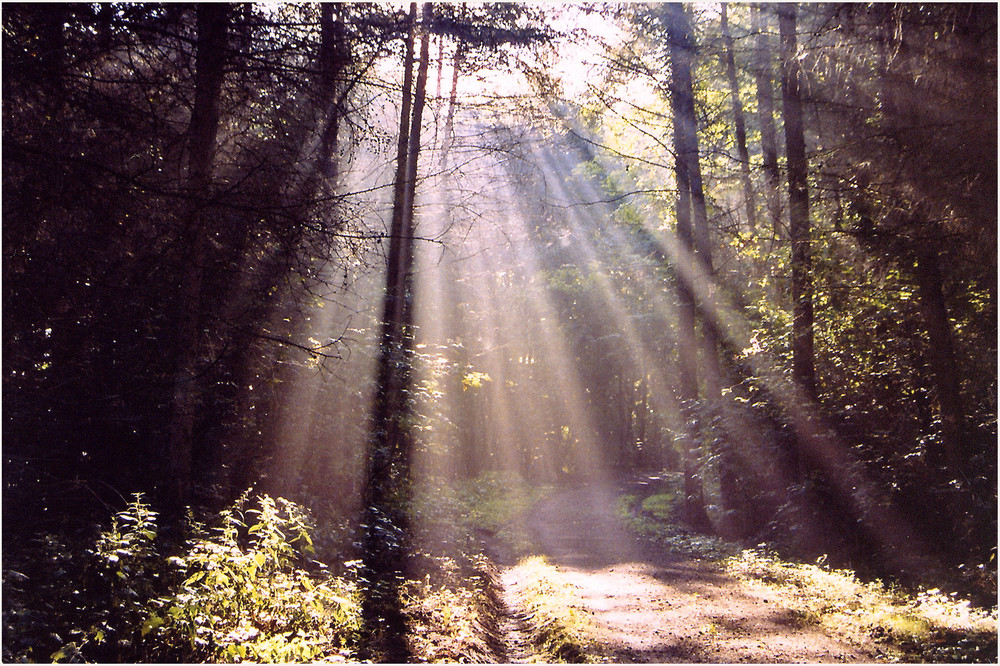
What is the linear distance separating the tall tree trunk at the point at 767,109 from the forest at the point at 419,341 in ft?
0.31

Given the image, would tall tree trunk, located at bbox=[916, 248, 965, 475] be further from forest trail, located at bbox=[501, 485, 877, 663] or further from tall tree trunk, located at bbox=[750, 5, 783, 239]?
forest trail, located at bbox=[501, 485, 877, 663]

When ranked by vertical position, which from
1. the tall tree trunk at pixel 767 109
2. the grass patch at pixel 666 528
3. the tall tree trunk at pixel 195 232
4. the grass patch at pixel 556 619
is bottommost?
the grass patch at pixel 556 619

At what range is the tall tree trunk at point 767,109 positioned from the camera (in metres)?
13.4

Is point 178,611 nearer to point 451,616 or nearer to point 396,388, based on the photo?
point 451,616

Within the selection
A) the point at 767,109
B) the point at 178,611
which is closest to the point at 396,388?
the point at 178,611

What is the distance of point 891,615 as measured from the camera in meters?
7.71

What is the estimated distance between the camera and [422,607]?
8.17 metres

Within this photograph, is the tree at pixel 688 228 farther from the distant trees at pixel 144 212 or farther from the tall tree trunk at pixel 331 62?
the tall tree trunk at pixel 331 62

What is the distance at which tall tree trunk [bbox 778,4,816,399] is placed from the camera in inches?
491

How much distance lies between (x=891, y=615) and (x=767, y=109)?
1198 cm

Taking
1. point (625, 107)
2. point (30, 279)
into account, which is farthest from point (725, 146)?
point (30, 279)

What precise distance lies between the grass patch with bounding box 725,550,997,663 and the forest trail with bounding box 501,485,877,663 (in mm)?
326

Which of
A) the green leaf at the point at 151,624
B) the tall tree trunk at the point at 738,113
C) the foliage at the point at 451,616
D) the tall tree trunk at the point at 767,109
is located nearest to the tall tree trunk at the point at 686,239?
the tall tree trunk at the point at 738,113

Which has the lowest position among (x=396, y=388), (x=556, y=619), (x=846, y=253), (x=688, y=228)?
(x=556, y=619)
